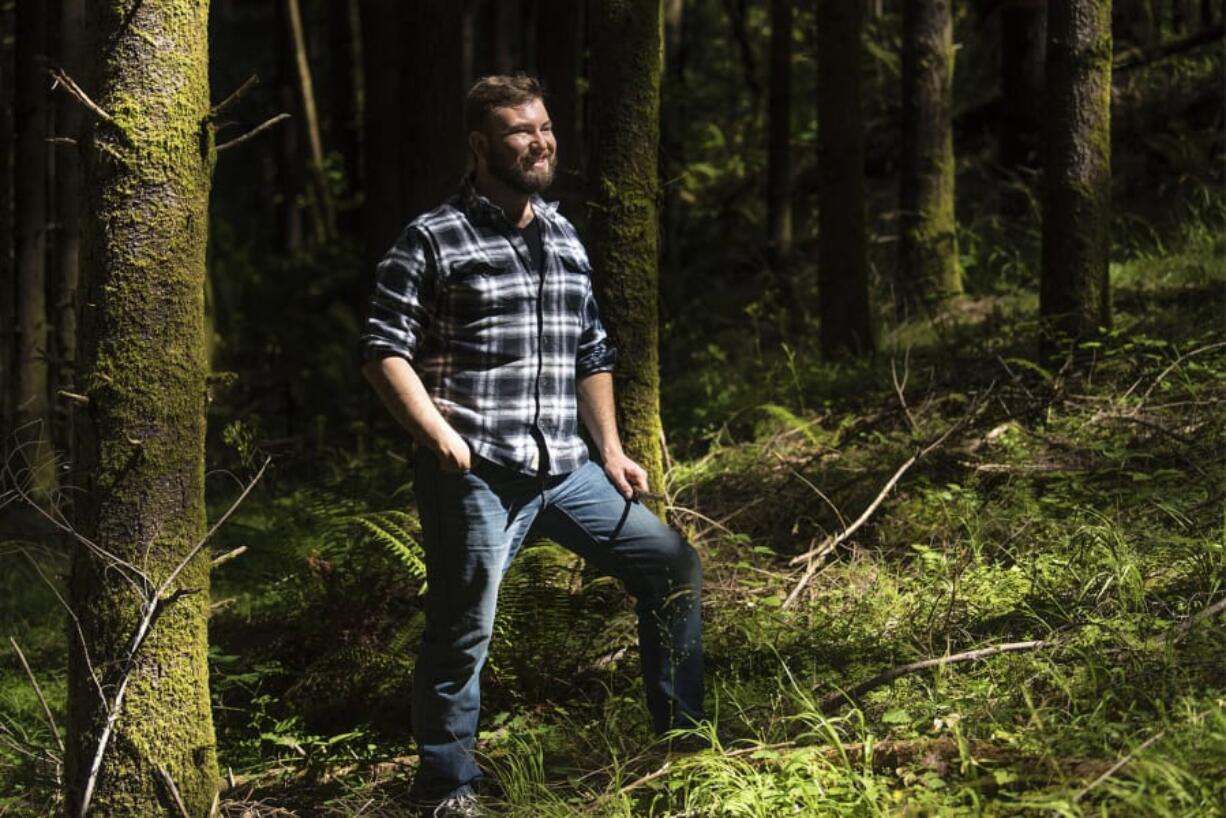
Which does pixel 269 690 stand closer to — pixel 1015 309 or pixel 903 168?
pixel 1015 309

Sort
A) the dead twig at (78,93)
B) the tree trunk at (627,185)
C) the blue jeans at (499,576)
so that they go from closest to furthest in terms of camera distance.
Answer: the dead twig at (78,93) → the blue jeans at (499,576) → the tree trunk at (627,185)

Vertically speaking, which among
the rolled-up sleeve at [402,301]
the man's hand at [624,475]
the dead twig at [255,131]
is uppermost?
the dead twig at [255,131]

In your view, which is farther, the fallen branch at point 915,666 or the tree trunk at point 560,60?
the tree trunk at point 560,60

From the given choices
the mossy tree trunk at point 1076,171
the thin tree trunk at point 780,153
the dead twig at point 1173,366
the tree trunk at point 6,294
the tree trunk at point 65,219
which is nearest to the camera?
the dead twig at point 1173,366

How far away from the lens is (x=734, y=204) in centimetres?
1844

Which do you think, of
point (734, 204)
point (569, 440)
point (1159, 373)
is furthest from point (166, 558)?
point (734, 204)

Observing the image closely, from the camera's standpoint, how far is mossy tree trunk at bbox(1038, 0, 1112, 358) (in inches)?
312

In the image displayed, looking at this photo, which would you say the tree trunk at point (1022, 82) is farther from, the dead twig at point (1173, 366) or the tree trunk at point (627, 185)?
the tree trunk at point (627, 185)

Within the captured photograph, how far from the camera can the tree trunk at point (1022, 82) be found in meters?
12.8

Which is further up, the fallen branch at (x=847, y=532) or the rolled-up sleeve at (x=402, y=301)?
the rolled-up sleeve at (x=402, y=301)

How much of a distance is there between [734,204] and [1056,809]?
15.2 meters

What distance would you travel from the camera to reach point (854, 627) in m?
5.99

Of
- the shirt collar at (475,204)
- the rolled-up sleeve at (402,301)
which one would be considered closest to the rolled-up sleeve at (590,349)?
the shirt collar at (475,204)

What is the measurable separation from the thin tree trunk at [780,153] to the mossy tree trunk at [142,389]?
9124 mm
